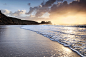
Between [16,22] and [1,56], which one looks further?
[16,22]

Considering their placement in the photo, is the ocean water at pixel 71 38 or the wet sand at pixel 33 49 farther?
the ocean water at pixel 71 38

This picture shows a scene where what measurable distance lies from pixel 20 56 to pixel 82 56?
194cm

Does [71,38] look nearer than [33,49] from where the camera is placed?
No

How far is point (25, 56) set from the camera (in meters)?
1.94

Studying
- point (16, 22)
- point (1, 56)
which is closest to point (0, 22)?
point (16, 22)

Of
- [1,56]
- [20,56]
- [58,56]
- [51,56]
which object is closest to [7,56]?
[1,56]

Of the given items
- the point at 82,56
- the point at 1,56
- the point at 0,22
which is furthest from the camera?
the point at 0,22

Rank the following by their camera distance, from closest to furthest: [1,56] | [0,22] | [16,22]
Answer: [1,56] < [0,22] < [16,22]

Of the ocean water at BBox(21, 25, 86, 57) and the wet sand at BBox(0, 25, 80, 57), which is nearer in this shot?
the wet sand at BBox(0, 25, 80, 57)

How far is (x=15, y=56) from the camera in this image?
192 cm

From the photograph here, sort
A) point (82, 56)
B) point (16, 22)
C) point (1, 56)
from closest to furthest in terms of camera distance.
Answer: point (1, 56), point (82, 56), point (16, 22)

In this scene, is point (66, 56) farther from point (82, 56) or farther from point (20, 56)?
point (20, 56)

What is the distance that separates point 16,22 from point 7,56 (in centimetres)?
20397

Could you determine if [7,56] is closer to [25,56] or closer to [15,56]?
[15,56]
